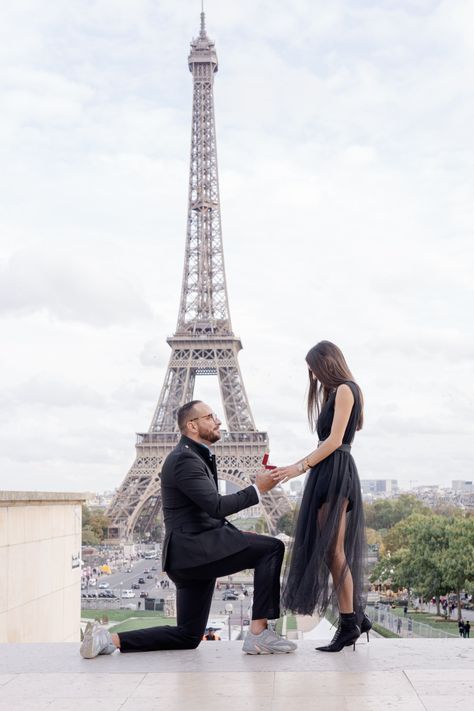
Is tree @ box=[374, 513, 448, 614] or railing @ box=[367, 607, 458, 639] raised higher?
tree @ box=[374, 513, 448, 614]

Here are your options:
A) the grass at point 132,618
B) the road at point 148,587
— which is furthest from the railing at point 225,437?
the grass at point 132,618

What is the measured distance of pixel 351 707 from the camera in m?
5.27

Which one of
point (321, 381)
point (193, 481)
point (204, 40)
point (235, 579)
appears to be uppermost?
point (204, 40)

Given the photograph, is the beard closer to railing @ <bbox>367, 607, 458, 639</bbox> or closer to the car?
railing @ <bbox>367, 607, 458, 639</bbox>

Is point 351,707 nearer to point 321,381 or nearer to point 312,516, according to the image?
point 312,516

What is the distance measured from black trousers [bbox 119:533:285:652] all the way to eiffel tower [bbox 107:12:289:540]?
5161 cm

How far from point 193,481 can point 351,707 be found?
2105mm

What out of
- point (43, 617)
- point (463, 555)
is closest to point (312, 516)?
point (43, 617)

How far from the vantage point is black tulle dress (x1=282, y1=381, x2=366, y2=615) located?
7.02m

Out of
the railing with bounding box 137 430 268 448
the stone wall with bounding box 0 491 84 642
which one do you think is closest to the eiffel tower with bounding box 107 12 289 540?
the railing with bounding box 137 430 268 448

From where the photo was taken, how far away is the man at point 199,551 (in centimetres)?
688

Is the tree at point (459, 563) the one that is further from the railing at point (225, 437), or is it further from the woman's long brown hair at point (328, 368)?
the woman's long brown hair at point (328, 368)

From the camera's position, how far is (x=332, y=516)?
699cm

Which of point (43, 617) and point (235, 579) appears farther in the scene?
point (235, 579)
